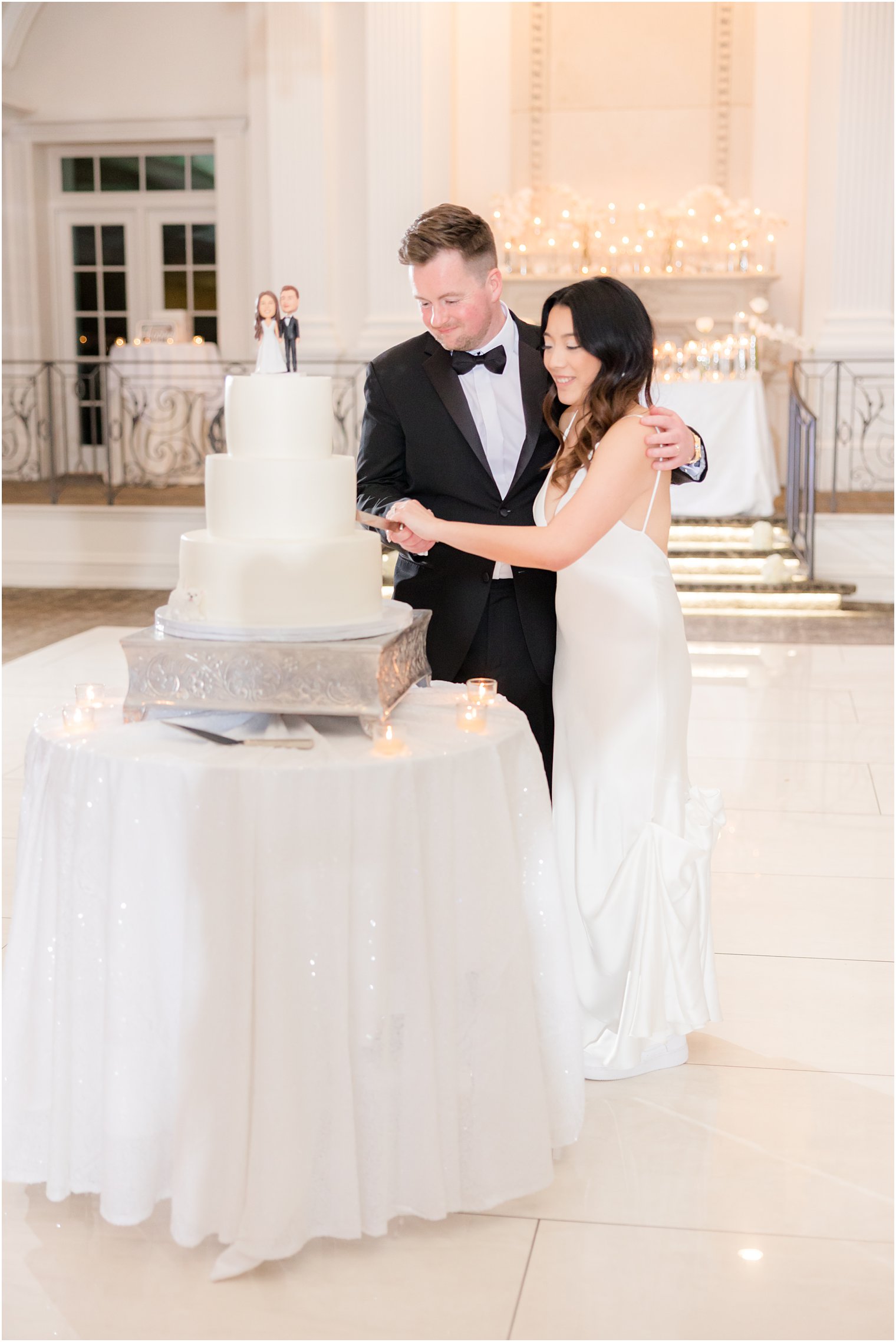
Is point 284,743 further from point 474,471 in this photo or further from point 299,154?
point 299,154

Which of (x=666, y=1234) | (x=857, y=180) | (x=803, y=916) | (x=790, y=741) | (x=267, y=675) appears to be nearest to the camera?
(x=267, y=675)

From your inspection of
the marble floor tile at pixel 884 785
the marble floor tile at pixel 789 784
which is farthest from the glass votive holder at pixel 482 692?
the marble floor tile at pixel 884 785

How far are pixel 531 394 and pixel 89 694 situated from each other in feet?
4.14

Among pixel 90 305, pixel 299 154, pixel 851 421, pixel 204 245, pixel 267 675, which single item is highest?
pixel 299 154

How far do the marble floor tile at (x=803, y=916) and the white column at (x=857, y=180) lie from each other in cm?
774

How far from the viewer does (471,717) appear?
229 cm

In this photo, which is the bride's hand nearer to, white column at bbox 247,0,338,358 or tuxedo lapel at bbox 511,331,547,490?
tuxedo lapel at bbox 511,331,547,490

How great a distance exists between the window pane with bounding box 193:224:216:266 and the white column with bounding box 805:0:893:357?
5.69 metres

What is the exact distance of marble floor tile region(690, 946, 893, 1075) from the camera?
2.97 meters

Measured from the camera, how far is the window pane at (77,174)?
41.9ft

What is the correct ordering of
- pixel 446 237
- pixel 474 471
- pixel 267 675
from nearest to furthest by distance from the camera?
pixel 267 675 < pixel 446 237 < pixel 474 471

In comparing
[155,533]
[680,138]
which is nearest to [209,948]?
[155,533]

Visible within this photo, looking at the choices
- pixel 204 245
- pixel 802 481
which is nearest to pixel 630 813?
pixel 802 481

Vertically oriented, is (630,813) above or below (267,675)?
below
